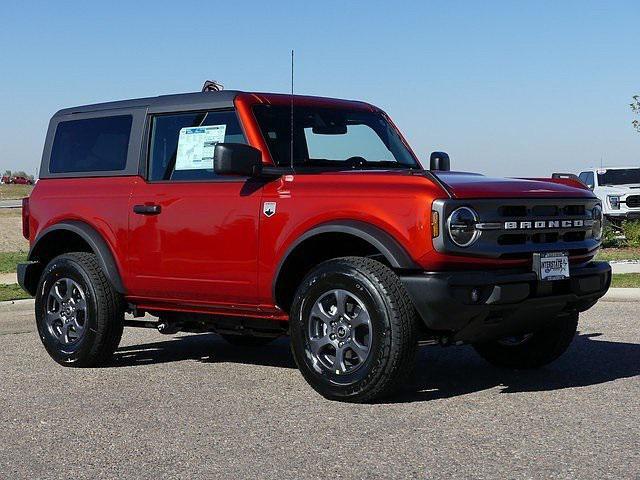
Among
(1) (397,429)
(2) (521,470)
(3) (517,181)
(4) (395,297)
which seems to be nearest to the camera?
(2) (521,470)

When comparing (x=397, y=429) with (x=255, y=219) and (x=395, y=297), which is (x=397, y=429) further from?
(x=255, y=219)

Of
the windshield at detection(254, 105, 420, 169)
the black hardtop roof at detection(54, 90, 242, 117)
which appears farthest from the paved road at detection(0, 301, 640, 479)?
the black hardtop roof at detection(54, 90, 242, 117)

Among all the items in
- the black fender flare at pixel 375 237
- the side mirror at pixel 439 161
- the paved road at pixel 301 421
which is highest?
the side mirror at pixel 439 161

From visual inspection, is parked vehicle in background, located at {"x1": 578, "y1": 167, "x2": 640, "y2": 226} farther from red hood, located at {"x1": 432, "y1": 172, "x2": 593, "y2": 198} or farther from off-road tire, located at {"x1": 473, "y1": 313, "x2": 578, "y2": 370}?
red hood, located at {"x1": 432, "y1": 172, "x2": 593, "y2": 198}

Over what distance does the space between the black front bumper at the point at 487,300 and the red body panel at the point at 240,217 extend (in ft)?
0.45

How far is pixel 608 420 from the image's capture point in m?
5.62

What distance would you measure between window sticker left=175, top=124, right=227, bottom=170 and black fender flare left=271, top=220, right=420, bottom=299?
1.16 metres

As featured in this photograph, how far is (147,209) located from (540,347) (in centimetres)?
290

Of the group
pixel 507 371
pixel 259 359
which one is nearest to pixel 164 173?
pixel 259 359

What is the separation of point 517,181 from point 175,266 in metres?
2.39

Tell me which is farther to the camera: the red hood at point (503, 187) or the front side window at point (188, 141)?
the front side window at point (188, 141)

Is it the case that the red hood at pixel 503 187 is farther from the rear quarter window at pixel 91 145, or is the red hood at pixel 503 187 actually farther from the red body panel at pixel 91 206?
the rear quarter window at pixel 91 145

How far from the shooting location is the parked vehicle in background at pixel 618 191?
931 inches

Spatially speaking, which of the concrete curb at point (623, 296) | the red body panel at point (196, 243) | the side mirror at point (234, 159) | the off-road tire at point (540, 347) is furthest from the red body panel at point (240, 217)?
the concrete curb at point (623, 296)
